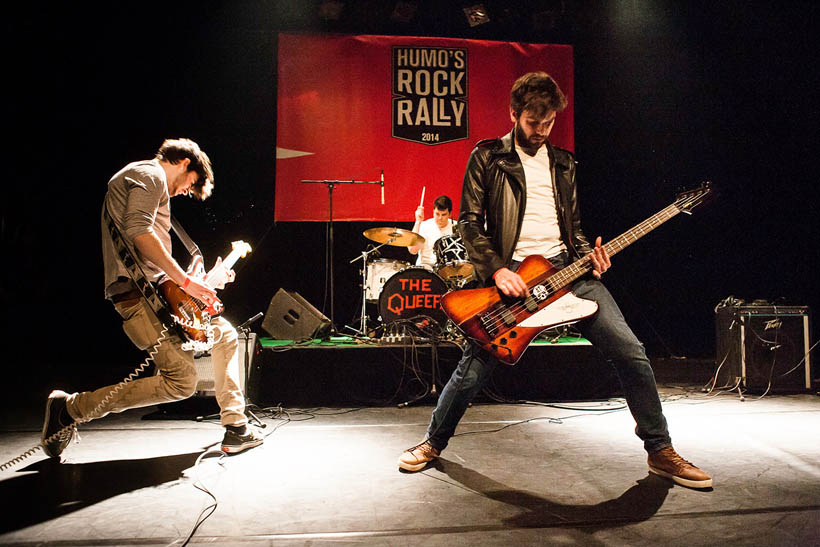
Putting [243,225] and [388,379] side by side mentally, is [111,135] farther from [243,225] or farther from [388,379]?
[388,379]

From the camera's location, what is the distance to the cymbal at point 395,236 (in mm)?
5652

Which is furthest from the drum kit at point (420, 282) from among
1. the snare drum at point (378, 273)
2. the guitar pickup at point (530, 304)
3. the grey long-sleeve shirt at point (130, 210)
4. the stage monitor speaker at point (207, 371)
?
the grey long-sleeve shirt at point (130, 210)

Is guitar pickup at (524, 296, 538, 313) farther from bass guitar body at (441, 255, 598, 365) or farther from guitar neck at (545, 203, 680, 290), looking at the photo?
guitar neck at (545, 203, 680, 290)

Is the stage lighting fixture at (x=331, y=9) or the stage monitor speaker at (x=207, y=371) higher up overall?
the stage lighting fixture at (x=331, y=9)

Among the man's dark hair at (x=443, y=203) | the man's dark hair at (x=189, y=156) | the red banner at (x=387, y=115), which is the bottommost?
the man's dark hair at (x=189, y=156)

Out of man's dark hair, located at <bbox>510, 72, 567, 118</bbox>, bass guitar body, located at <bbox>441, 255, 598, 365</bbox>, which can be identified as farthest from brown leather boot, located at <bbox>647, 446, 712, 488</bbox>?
man's dark hair, located at <bbox>510, 72, 567, 118</bbox>

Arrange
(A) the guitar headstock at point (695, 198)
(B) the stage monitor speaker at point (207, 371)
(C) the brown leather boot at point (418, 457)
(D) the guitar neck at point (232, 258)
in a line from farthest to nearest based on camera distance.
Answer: (B) the stage monitor speaker at point (207, 371) → (D) the guitar neck at point (232, 258) → (A) the guitar headstock at point (695, 198) → (C) the brown leather boot at point (418, 457)

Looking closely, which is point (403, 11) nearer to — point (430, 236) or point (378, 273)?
point (430, 236)

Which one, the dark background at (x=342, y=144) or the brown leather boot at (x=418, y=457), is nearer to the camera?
the brown leather boot at (x=418, y=457)

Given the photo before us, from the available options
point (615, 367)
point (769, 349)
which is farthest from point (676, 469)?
point (769, 349)

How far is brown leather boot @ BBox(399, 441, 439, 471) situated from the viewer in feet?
8.68

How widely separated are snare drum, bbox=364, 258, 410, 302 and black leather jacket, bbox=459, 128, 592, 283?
11.3ft

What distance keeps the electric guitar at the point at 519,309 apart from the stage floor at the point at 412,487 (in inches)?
25.9

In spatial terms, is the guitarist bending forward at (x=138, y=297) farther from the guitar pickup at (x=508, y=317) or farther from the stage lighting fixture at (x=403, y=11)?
the stage lighting fixture at (x=403, y=11)
